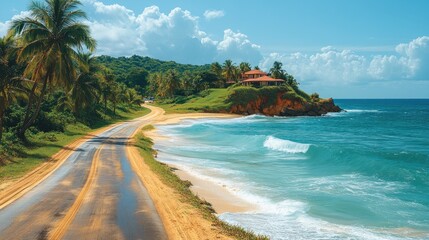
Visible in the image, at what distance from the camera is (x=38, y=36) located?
27.7 meters

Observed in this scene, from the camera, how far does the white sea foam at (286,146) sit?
33.4 meters

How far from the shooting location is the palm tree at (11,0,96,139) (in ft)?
89.0

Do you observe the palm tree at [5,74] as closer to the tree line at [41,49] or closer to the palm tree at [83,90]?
the tree line at [41,49]

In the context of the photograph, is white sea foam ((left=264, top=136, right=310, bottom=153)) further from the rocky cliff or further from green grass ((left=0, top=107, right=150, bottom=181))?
the rocky cliff

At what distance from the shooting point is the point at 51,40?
28.2 m

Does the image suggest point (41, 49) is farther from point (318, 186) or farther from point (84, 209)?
point (318, 186)

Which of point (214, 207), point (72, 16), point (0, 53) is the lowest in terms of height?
point (214, 207)

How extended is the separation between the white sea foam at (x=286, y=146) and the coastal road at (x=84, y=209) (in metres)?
18.8

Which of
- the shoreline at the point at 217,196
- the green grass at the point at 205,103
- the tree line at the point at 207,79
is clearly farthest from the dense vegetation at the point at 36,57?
the tree line at the point at 207,79

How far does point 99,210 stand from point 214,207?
4.97 m

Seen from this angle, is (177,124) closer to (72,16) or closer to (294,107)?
(72,16)

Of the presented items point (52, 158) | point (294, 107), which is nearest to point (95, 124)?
point (52, 158)

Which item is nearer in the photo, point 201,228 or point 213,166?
point 201,228

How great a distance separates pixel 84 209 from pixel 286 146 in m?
26.1
